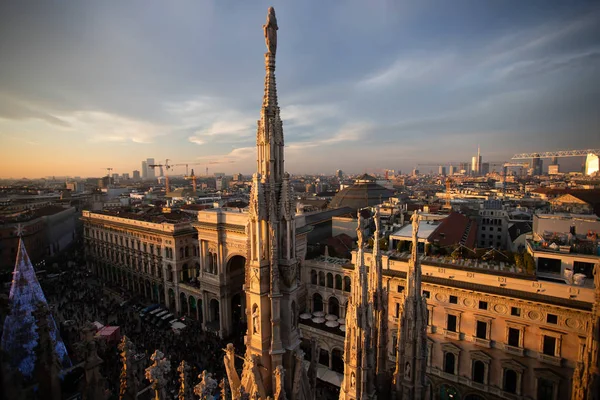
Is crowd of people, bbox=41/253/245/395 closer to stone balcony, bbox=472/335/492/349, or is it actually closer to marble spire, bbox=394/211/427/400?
marble spire, bbox=394/211/427/400

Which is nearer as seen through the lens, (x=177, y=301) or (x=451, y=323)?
(x=451, y=323)

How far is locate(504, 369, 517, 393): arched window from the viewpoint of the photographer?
72.5 feet

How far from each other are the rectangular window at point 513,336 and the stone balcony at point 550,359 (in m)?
1.47

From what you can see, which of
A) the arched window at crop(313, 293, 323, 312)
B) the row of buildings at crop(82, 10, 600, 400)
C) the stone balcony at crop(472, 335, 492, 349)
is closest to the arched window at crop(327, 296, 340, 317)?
the row of buildings at crop(82, 10, 600, 400)

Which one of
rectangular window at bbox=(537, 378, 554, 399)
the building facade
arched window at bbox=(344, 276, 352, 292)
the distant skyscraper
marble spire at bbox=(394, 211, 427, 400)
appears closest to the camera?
marble spire at bbox=(394, 211, 427, 400)

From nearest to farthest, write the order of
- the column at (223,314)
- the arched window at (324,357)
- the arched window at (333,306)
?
the arched window at (324,357) → the arched window at (333,306) → the column at (223,314)

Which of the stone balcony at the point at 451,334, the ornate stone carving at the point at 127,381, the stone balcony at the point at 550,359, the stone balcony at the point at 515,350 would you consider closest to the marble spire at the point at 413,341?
the ornate stone carving at the point at 127,381

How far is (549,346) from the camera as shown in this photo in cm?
2077

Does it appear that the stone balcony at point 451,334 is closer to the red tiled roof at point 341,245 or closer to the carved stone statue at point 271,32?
the red tiled roof at point 341,245

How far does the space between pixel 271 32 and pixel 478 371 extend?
28.6m

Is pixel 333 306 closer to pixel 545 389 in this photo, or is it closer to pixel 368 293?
pixel 545 389

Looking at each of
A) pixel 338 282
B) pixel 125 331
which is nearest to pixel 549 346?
pixel 338 282

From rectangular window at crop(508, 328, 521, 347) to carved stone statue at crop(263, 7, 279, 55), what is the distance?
1031 inches

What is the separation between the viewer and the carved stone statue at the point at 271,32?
24.2ft
